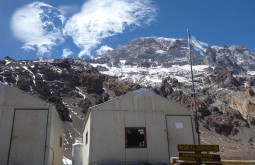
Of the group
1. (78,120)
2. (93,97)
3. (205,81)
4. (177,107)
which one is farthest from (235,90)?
(177,107)

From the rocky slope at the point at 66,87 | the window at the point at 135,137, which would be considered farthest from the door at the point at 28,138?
the rocky slope at the point at 66,87

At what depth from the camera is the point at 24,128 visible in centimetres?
2078

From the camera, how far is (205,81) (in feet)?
634

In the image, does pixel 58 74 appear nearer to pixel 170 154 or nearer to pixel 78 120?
pixel 78 120

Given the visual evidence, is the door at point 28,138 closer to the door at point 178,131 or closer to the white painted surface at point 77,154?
the white painted surface at point 77,154

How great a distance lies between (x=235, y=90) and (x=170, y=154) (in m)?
139

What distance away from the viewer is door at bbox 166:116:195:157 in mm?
23031

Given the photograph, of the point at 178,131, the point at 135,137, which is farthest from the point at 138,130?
the point at 178,131

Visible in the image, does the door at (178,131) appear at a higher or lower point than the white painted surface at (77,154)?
higher

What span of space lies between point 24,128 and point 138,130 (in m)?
7.28

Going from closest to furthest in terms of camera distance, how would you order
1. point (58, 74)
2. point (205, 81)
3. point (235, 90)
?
point (58, 74) → point (235, 90) → point (205, 81)

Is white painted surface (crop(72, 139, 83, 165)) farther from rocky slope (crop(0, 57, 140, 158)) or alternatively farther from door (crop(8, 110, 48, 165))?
rocky slope (crop(0, 57, 140, 158))

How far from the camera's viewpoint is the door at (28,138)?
20.3 metres

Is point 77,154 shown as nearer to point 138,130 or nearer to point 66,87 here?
point 138,130
